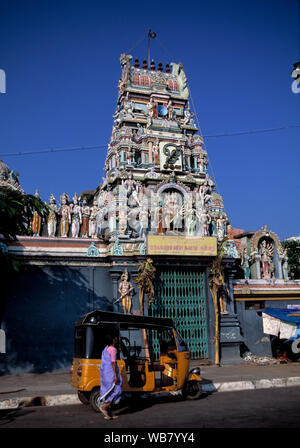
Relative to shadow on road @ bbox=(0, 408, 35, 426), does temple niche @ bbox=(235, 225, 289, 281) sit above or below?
above

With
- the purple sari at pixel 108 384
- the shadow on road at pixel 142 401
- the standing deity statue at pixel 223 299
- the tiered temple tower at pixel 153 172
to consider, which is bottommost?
the shadow on road at pixel 142 401

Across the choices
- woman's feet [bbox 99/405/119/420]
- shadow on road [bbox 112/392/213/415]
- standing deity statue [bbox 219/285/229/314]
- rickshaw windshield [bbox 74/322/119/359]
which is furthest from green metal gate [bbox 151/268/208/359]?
woman's feet [bbox 99/405/119/420]

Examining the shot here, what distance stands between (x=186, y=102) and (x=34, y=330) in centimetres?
1414

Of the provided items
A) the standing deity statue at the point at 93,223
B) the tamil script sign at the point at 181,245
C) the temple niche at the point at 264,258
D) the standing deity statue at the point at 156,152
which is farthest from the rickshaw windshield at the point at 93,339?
the temple niche at the point at 264,258

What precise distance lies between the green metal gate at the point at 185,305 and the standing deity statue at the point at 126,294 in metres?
1.08

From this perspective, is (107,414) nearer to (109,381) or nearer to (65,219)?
(109,381)

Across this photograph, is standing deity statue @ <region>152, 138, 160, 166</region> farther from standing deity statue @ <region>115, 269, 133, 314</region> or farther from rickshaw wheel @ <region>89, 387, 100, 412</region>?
rickshaw wheel @ <region>89, 387, 100, 412</region>

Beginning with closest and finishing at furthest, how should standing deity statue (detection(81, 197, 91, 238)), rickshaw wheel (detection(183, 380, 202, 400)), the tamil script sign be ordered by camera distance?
rickshaw wheel (detection(183, 380, 202, 400)) < the tamil script sign < standing deity statue (detection(81, 197, 91, 238))

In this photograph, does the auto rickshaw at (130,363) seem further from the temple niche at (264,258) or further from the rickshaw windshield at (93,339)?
the temple niche at (264,258)

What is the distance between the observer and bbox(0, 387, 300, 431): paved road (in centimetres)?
697

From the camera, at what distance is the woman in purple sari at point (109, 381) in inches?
302

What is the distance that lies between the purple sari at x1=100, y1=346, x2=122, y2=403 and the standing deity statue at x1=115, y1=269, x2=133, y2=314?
7460 mm

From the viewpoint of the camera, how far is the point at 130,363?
30.2ft
